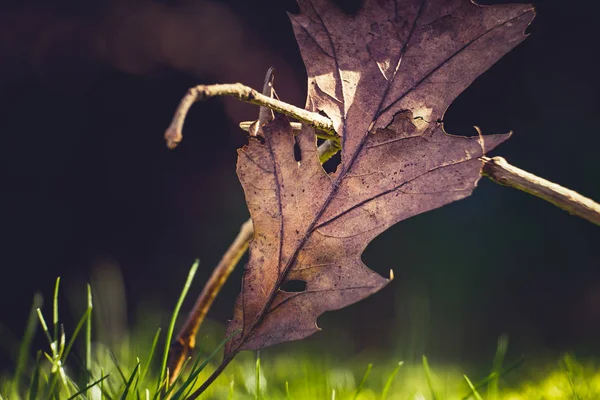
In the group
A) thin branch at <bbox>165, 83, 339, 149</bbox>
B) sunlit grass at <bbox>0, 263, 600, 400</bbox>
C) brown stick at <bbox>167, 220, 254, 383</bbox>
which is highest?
thin branch at <bbox>165, 83, 339, 149</bbox>

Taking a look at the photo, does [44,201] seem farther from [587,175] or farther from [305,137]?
[587,175]

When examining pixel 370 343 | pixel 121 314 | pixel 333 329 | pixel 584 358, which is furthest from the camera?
pixel 370 343

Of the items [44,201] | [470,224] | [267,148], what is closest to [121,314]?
[44,201]

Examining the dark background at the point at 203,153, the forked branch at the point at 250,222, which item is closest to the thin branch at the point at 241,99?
the forked branch at the point at 250,222

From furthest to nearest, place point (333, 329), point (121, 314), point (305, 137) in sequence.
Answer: point (333, 329)
point (121, 314)
point (305, 137)

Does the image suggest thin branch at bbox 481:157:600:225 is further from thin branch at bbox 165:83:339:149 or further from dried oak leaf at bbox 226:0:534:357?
thin branch at bbox 165:83:339:149

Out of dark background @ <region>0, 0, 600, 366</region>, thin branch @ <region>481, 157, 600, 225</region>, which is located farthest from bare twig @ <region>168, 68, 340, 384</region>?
dark background @ <region>0, 0, 600, 366</region>

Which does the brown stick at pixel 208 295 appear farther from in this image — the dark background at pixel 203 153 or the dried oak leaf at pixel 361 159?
→ the dark background at pixel 203 153
